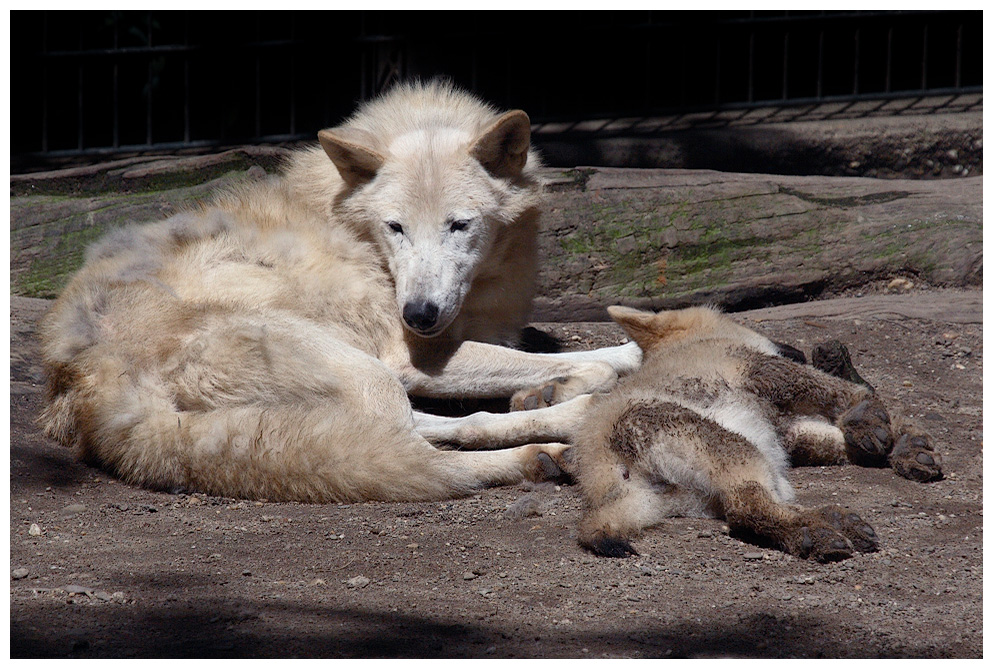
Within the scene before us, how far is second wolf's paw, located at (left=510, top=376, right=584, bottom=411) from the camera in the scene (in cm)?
433

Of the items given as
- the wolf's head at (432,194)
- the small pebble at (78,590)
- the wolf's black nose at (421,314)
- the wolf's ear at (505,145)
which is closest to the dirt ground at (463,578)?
the small pebble at (78,590)

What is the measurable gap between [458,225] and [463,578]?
1.96 metres

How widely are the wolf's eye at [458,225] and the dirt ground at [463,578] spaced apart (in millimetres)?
1319

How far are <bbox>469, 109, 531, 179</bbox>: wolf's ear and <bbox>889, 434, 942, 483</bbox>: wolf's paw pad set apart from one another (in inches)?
85.4

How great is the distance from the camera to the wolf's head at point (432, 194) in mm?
4109

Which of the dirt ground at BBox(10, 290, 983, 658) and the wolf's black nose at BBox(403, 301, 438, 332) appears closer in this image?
the dirt ground at BBox(10, 290, 983, 658)

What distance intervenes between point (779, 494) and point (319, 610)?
1.58 m

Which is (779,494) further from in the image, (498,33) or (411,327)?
(498,33)

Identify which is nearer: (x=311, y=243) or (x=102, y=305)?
(x=102, y=305)

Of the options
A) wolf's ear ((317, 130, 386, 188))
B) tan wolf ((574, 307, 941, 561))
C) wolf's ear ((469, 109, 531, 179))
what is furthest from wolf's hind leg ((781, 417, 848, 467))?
wolf's ear ((317, 130, 386, 188))

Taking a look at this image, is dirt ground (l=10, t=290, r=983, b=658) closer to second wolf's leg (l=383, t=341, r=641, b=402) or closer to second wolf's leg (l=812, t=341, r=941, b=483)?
second wolf's leg (l=812, t=341, r=941, b=483)

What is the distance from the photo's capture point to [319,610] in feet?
8.11

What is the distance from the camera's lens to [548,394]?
4.37 metres

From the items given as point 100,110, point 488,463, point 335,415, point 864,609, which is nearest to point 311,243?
point 335,415
